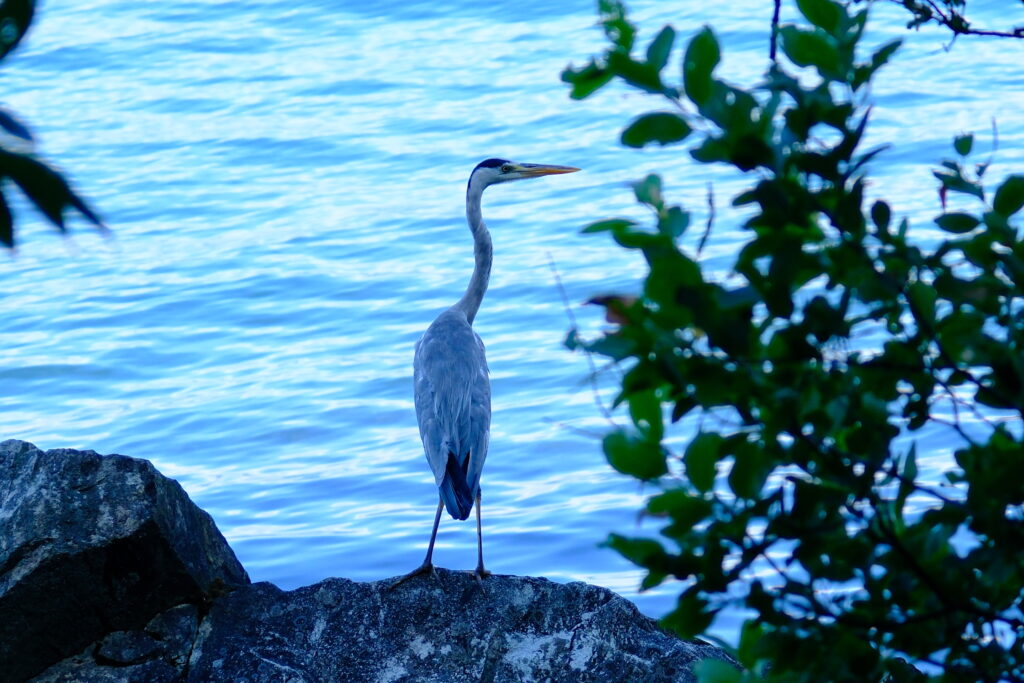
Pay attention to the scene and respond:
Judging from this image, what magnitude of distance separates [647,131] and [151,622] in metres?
2.68

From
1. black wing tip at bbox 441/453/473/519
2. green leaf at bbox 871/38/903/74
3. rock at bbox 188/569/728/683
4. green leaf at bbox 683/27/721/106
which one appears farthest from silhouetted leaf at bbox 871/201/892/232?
black wing tip at bbox 441/453/473/519

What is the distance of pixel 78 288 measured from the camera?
951 cm

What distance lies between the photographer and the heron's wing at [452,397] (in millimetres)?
4719

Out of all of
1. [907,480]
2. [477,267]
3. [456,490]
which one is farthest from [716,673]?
[477,267]

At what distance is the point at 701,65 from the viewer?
4.31 ft

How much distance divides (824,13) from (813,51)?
48 mm

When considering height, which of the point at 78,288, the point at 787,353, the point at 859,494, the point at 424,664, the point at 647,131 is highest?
the point at 647,131

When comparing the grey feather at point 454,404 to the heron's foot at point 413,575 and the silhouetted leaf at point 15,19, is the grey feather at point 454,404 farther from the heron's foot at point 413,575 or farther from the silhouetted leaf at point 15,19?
the silhouetted leaf at point 15,19

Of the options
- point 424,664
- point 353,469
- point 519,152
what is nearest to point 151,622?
point 424,664

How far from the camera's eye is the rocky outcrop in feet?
11.4

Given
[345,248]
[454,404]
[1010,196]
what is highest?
[1010,196]

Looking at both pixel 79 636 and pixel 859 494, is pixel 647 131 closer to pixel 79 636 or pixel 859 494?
pixel 859 494

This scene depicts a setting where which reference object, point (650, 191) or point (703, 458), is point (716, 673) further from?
point (650, 191)

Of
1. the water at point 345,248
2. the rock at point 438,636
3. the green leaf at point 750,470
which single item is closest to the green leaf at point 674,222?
the green leaf at point 750,470
